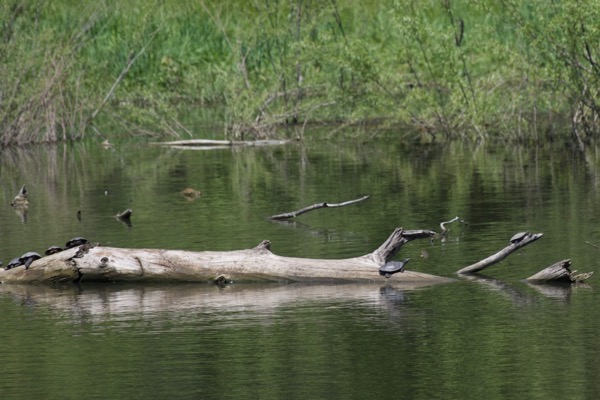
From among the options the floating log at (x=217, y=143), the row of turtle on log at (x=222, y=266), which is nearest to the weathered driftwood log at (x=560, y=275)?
the row of turtle on log at (x=222, y=266)

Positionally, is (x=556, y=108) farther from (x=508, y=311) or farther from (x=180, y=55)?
(x=508, y=311)

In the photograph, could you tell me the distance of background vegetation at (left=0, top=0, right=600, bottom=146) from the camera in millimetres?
28078

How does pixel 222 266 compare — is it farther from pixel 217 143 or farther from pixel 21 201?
pixel 217 143

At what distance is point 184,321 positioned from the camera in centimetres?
1228

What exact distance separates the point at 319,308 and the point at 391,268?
3.78 feet

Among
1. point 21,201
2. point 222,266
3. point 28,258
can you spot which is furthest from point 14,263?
point 21,201

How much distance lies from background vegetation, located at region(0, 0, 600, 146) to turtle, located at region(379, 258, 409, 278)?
13.4 metres

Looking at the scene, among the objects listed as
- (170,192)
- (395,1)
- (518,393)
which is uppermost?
(395,1)

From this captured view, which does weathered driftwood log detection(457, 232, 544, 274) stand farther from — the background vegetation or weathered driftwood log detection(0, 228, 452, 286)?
the background vegetation

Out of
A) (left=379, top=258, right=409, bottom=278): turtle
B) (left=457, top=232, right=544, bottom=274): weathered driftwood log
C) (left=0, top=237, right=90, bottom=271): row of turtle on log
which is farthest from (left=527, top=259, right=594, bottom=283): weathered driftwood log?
(left=0, top=237, right=90, bottom=271): row of turtle on log

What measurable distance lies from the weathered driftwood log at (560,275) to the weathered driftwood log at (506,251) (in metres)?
0.30

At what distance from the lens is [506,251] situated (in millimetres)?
13812

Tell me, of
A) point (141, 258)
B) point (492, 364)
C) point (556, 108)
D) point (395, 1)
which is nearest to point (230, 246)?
point (141, 258)

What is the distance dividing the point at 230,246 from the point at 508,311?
4.97m
